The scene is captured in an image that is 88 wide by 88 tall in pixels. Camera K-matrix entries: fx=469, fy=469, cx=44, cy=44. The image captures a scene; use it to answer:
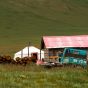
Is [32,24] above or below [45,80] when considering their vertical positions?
above

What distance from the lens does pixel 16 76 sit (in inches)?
469

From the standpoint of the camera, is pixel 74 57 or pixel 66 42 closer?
pixel 74 57

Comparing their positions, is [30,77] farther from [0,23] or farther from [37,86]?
[0,23]

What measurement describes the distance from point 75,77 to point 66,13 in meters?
181

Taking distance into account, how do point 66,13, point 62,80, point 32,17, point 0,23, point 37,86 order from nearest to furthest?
point 37,86 → point 62,80 → point 0,23 → point 32,17 → point 66,13

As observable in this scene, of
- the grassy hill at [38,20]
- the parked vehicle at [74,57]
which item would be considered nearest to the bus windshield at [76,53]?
the parked vehicle at [74,57]

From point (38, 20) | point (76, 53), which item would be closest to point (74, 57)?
point (76, 53)

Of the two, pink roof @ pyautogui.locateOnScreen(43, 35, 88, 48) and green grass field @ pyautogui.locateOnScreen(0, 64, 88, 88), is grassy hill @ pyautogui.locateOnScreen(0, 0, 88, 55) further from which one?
green grass field @ pyautogui.locateOnScreen(0, 64, 88, 88)

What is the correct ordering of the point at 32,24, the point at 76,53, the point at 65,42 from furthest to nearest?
the point at 32,24, the point at 65,42, the point at 76,53

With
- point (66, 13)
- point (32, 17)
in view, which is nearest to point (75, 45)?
point (32, 17)

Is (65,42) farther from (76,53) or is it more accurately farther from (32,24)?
(32,24)

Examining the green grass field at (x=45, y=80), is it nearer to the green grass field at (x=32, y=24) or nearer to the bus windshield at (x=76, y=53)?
the bus windshield at (x=76, y=53)

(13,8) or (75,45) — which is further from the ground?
(13,8)

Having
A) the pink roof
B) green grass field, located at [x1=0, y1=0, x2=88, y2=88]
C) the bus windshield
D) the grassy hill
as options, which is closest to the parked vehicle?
the bus windshield
